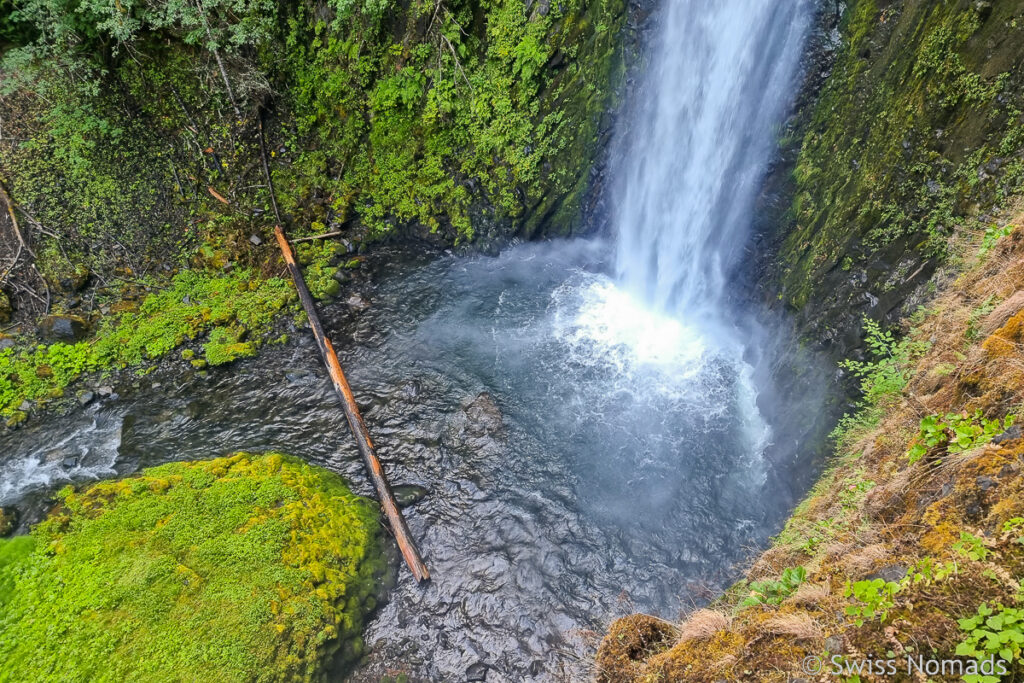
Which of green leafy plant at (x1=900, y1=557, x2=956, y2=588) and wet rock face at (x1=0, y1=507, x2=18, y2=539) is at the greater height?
green leafy plant at (x1=900, y1=557, x2=956, y2=588)

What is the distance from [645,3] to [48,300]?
11384mm

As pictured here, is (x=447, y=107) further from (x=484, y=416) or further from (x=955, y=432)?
(x=955, y=432)

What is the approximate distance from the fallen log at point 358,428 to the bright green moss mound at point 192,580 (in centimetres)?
29

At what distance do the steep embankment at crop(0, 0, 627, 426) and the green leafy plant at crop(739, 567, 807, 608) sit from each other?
24.5ft

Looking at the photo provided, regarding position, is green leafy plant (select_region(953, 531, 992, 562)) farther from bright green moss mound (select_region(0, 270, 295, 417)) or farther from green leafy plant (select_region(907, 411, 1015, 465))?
bright green moss mound (select_region(0, 270, 295, 417))

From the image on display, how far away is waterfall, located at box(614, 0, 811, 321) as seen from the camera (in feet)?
23.7

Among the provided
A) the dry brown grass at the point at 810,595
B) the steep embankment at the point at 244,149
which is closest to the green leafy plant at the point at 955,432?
the dry brown grass at the point at 810,595

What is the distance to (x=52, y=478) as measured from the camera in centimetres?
698

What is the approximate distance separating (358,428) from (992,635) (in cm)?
674

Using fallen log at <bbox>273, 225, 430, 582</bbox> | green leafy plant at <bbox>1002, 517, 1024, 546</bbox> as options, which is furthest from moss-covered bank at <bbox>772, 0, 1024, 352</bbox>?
fallen log at <bbox>273, 225, 430, 582</bbox>

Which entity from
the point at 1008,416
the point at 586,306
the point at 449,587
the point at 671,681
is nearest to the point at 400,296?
the point at 586,306

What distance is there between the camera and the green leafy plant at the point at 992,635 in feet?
7.36

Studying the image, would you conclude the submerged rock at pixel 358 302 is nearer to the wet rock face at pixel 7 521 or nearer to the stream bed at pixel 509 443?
the stream bed at pixel 509 443

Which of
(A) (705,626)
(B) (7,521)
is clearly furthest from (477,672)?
(B) (7,521)
